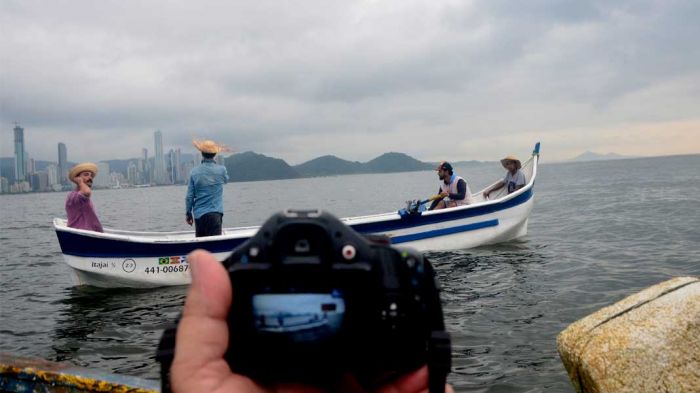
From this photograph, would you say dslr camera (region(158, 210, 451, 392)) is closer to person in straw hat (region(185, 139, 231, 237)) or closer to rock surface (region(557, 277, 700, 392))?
rock surface (region(557, 277, 700, 392))

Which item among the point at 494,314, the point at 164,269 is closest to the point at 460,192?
the point at 494,314

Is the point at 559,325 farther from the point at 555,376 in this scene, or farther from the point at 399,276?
the point at 399,276

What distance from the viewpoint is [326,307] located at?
185cm

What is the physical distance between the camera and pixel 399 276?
1.86m

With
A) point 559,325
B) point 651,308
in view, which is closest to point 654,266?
point 559,325

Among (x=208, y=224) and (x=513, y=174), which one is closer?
(x=208, y=224)

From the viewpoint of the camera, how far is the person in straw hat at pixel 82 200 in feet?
28.1

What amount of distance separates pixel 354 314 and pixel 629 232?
1854 centimetres

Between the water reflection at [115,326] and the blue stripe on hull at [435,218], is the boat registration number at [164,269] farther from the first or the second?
the blue stripe on hull at [435,218]

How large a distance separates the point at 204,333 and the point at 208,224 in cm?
827

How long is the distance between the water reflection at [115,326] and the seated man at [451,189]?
654 centimetres

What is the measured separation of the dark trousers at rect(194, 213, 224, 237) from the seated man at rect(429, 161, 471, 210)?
553 cm

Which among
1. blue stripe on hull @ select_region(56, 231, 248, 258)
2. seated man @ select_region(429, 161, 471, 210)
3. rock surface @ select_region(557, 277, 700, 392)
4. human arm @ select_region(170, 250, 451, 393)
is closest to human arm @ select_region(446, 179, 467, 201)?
seated man @ select_region(429, 161, 471, 210)

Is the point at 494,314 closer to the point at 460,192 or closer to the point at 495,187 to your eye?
the point at 460,192
